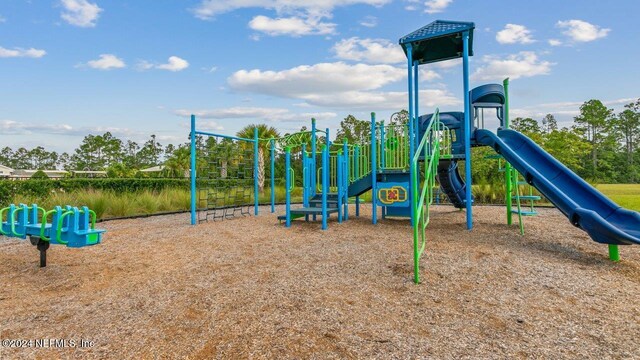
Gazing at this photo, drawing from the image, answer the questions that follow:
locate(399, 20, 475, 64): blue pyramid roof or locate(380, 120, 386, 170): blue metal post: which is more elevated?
locate(399, 20, 475, 64): blue pyramid roof

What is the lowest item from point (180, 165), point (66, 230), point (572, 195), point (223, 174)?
point (66, 230)

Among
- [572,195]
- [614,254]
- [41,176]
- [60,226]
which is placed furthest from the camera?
[41,176]

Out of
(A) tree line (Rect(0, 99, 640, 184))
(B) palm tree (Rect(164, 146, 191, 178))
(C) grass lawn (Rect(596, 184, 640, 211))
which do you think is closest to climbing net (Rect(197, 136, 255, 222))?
(A) tree line (Rect(0, 99, 640, 184))

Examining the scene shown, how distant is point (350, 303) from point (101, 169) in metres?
63.7

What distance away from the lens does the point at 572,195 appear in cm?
592

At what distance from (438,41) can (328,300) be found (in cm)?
701

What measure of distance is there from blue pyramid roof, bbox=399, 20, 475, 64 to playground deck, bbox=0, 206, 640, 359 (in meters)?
4.40

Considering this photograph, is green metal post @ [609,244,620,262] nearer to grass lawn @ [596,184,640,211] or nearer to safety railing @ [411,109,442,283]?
safety railing @ [411,109,442,283]

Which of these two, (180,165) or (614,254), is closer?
(614,254)

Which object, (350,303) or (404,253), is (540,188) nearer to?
(404,253)

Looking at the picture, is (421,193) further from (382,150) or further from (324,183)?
(382,150)

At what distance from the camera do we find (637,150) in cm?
4356

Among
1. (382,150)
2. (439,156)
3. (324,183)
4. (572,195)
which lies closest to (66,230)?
(324,183)

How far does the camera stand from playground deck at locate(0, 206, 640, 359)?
103 inches
